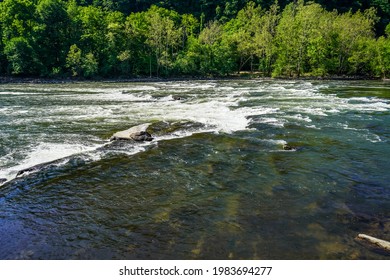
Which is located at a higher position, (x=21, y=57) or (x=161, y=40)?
(x=161, y=40)

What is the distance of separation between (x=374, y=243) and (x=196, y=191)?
546cm

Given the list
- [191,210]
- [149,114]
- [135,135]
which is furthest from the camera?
[149,114]

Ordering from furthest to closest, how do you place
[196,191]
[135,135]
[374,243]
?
[135,135] < [196,191] < [374,243]

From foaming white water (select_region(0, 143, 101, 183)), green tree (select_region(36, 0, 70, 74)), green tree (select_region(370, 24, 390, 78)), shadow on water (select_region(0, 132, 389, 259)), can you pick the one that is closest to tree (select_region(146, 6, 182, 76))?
green tree (select_region(36, 0, 70, 74))

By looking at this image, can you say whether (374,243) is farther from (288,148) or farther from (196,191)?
(288,148)

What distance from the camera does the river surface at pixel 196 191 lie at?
795 centimetres

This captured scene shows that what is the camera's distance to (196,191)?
10961 mm

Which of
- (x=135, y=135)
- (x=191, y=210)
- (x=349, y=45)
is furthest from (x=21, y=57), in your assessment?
(x=349, y=45)

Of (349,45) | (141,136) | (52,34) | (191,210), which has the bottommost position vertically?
(191,210)

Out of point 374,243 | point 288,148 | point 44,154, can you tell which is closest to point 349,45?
point 288,148

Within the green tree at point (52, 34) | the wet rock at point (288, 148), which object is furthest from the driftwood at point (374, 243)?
the green tree at point (52, 34)

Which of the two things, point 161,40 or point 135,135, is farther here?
point 161,40

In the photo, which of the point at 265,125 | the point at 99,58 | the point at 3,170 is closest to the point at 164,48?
the point at 99,58

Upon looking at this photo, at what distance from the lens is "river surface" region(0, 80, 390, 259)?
795 centimetres
